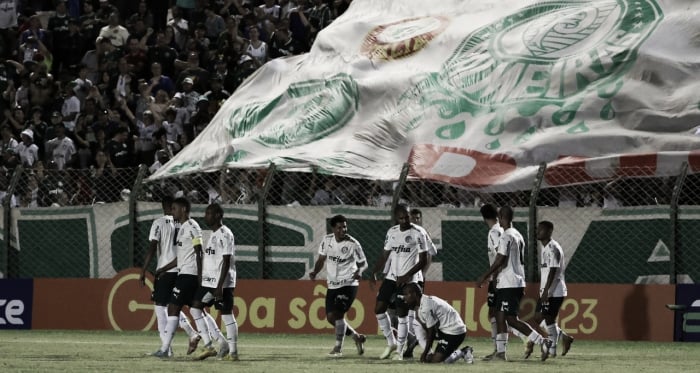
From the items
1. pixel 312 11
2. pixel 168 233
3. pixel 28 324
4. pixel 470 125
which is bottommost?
pixel 28 324

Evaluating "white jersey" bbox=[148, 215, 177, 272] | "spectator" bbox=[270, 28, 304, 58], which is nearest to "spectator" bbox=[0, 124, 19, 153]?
"spectator" bbox=[270, 28, 304, 58]

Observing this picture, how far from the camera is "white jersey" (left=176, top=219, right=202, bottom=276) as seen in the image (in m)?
17.9

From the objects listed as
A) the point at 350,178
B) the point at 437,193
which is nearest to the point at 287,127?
the point at 350,178

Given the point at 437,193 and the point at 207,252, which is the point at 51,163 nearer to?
the point at 437,193

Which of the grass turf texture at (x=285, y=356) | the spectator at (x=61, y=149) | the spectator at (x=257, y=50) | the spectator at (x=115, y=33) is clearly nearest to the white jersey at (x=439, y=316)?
the grass turf texture at (x=285, y=356)

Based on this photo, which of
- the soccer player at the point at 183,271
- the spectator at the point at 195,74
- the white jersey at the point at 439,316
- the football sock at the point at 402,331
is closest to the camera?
the white jersey at the point at 439,316

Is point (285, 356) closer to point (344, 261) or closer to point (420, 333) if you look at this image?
point (344, 261)

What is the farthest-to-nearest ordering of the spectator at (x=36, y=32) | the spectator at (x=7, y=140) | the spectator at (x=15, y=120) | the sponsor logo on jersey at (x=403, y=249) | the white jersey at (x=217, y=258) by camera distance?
the spectator at (x=36, y=32) → the spectator at (x=15, y=120) → the spectator at (x=7, y=140) → the sponsor logo on jersey at (x=403, y=249) → the white jersey at (x=217, y=258)

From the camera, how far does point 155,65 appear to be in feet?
96.1

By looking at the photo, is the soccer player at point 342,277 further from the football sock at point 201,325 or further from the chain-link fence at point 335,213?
the chain-link fence at point 335,213

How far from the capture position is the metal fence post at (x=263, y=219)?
24.1 meters

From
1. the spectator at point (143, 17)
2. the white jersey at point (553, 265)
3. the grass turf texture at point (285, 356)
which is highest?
the spectator at point (143, 17)

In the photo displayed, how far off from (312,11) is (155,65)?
3.56m

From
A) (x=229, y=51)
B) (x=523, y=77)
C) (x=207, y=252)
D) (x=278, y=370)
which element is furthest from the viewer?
(x=229, y=51)
